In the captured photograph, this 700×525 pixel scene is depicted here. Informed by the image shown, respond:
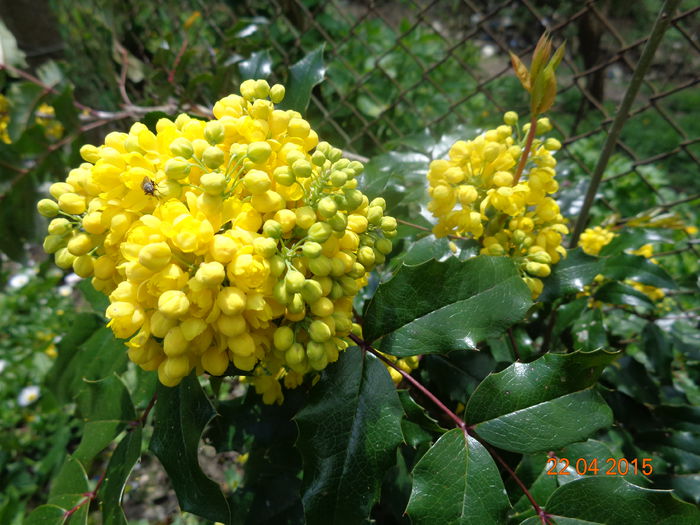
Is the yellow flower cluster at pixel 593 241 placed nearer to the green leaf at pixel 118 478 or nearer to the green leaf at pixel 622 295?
the green leaf at pixel 622 295

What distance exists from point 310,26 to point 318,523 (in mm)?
2358

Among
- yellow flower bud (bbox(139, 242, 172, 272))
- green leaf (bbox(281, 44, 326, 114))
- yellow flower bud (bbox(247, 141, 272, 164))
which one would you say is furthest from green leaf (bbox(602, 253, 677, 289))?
yellow flower bud (bbox(139, 242, 172, 272))

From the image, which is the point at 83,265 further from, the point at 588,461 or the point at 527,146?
the point at 588,461

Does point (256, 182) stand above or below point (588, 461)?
above

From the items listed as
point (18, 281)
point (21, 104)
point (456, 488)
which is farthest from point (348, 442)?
point (18, 281)

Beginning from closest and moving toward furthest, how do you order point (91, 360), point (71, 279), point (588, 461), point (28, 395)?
point (588, 461) → point (91, 360) → point (28, 395) → point (71, 279)

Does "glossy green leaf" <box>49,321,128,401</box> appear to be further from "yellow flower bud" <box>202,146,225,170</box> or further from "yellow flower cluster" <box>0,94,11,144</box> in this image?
"yellow flower cluster" <box>0,94,11,144</box>

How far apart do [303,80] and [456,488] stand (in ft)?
2.80

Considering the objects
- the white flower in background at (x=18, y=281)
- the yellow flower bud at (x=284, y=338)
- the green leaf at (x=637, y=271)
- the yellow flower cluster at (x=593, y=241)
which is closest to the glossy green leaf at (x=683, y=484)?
the green leaf at (x=637, y=271)

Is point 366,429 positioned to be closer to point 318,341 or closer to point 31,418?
point 318,341

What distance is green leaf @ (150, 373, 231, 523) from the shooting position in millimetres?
690

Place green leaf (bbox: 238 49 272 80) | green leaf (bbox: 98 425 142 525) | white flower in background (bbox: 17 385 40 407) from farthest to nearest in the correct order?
white flower in background (bbox: 17 385 40 407), green leaf (bbox: 238 49 272 80), green leaf (bbox: 98 425 142 525)

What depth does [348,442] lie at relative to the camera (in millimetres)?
679

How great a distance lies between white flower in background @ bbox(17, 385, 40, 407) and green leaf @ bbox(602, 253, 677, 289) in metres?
2.89
